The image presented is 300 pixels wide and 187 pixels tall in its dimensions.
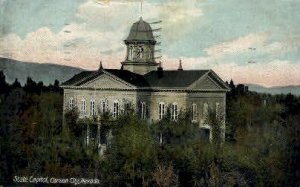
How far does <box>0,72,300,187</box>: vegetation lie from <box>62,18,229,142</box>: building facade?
0.22 feet

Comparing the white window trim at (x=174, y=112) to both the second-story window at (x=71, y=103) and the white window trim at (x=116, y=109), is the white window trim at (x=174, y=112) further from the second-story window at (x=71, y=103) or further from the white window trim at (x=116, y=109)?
the second-story window at (x=71, y=103)

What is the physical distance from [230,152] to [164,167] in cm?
49

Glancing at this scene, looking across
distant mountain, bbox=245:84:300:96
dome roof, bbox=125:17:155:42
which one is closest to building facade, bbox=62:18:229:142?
dome roof, bbox=125:17:155:42

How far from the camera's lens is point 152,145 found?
5.25 meters

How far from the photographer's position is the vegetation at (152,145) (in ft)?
16.9

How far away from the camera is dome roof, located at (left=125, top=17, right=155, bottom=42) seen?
5219 mm

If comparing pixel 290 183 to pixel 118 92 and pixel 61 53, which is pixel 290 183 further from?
pixel 61 53

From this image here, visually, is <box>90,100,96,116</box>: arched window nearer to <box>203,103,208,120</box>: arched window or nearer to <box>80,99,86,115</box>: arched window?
<box>80,99,86,115</box>: arched window

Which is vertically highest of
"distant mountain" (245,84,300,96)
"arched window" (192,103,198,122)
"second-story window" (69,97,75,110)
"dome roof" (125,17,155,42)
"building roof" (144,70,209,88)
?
"dome roof" (125,17,155,42)

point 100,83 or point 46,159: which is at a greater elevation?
point 100,83

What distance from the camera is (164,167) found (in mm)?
5207

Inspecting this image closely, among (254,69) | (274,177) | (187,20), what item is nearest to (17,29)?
(187,20)

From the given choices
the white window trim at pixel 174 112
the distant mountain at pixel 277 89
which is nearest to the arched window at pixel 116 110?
the white window trim at pixel 174 112

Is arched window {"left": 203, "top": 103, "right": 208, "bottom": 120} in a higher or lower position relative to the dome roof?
lower
